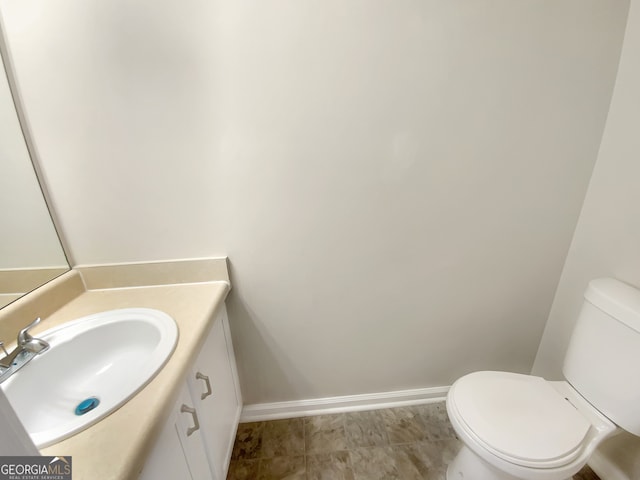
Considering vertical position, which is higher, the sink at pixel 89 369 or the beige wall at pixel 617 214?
the beige wall at pixel 617 214

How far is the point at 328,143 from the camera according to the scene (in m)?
1.06

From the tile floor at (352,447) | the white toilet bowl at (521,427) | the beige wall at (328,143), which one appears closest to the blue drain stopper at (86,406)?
the beige wall at (328,143)

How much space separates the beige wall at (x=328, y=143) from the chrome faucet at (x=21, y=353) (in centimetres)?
43

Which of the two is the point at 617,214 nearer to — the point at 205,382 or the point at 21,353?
the point at 205,382

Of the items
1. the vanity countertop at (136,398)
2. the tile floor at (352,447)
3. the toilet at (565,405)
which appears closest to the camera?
the vanity countertop at (136,398)

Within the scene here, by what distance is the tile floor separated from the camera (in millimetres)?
1228

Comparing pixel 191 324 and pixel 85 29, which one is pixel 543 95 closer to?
pixel 191 324

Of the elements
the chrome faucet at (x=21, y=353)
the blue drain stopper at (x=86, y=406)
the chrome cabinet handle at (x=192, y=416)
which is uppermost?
the chrome faucet at (x=21, y=353)

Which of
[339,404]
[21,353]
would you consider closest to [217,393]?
[21,353]

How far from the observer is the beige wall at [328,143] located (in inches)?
37.0

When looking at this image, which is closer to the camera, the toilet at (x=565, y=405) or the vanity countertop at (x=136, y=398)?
the vanity countertop at (x=136, y=398)

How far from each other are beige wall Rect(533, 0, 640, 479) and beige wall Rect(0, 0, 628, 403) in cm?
4

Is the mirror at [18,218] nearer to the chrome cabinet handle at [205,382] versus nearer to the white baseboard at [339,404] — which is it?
the chrome cabinet handle at [205,382]

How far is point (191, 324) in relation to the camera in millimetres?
906
